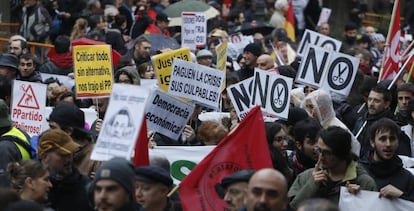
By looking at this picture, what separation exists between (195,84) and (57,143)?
367cm

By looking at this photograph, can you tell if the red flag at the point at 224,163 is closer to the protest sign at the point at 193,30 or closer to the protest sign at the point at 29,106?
the protest sign at the point at 29,106

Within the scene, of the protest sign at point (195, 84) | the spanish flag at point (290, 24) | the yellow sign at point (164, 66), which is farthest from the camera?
the spanish flag at point (290, 24)

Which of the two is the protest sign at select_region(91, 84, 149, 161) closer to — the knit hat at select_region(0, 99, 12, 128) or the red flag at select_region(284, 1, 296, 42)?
the knit hat at select_region(0, 99, 12, 128)

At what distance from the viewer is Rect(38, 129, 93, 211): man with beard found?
10.6 meters

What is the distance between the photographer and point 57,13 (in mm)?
24828

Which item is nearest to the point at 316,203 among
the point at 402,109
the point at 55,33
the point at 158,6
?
the point at 402,109

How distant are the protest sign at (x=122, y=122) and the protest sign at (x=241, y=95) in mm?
4482

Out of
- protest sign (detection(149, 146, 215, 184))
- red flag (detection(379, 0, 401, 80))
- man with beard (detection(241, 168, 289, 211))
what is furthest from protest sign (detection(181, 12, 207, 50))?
man with beard (detection(241, 168, 289, 211))

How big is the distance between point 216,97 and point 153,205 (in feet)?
Answer: 13.5

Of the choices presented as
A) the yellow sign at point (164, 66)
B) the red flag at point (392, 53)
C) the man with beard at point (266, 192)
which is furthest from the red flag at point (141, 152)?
the red flag at point (392, 53)

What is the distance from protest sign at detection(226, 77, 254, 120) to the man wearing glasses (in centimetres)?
305

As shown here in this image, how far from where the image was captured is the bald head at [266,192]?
9031 mm

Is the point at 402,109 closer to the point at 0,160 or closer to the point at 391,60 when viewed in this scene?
the point at 391,60

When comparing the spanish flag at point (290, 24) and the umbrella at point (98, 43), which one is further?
the spanish flag at point (290, 24)
